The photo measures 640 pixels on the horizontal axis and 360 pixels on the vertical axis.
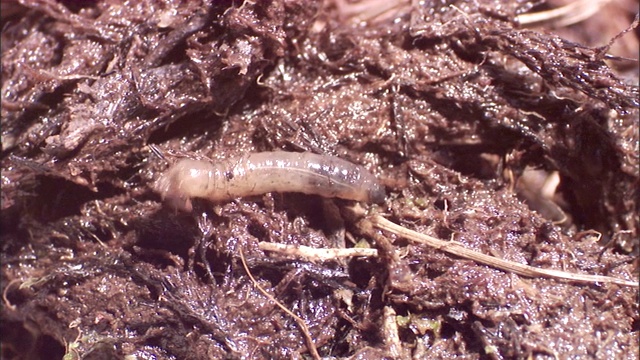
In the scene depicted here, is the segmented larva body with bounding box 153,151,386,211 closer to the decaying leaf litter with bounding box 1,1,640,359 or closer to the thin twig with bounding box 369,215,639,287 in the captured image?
the decaying leaf litter with bounding box 1,1,640,359

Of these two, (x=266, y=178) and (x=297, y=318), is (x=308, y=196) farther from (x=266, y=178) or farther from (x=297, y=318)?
(x=297, y=318)

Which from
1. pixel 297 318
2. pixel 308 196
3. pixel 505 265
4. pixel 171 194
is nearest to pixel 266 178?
pixel 308 196

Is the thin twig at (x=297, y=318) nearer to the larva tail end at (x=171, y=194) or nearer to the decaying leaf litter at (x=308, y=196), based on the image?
the decaying leaf litter at (x=308, y=196)

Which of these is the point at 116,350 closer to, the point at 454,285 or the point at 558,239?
the point at 454,285

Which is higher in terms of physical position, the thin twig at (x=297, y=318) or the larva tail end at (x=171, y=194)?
the larva tail end at (x=171, y=194)

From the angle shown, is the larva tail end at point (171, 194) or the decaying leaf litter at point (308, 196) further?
the larva tail end at point (171, 194)

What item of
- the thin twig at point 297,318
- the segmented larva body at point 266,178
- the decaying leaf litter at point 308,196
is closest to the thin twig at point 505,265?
the decaying leaf litter at point 308,196
